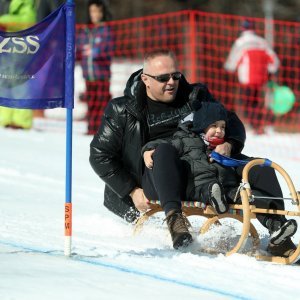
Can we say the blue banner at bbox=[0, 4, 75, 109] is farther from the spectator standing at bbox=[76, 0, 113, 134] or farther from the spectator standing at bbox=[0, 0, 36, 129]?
the spectator standing at bbox=[76, 0, 113, 134]

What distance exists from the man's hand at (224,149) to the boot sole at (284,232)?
601mm

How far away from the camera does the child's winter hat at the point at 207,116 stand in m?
5.86

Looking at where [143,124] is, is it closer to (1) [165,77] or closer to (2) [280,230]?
(1) [165,77]

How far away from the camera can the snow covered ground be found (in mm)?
4641

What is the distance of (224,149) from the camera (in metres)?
5.89

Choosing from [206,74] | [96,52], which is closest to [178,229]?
[96,52]

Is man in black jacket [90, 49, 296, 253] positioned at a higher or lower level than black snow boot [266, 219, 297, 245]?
higher

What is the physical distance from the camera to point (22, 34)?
5363 mm

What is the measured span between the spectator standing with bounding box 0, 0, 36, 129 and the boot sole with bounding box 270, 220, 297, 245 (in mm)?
7109

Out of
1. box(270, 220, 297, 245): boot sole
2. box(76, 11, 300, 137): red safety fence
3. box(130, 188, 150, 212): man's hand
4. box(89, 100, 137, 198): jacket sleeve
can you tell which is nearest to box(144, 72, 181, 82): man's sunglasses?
box(89, 100, 137, 198): jacket sleeve

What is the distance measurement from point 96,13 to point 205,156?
706 centimetres

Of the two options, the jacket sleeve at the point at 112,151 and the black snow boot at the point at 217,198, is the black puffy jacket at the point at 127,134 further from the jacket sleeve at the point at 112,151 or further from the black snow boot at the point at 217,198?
the black snow boot at the point at 217,198

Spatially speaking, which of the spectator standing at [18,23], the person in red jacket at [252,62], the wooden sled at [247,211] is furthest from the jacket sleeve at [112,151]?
the person in red jacket at [252,62]

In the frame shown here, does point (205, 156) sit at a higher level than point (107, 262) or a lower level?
higher
